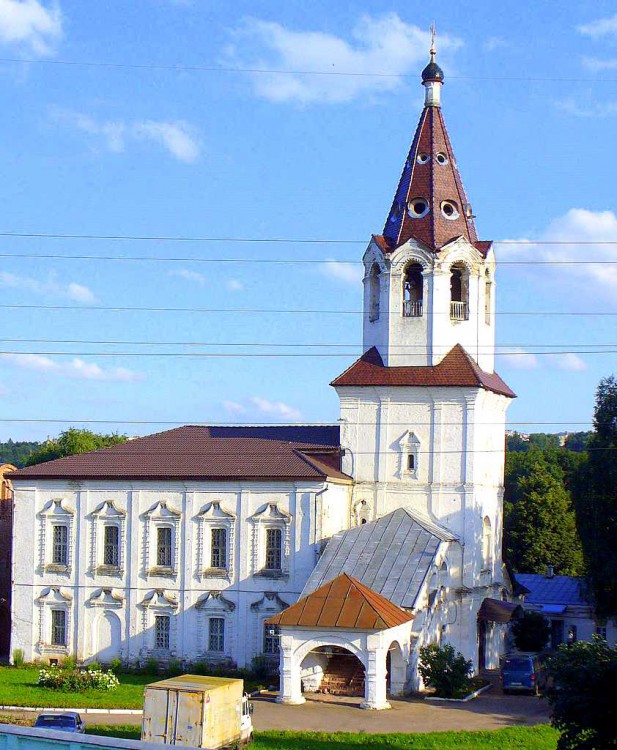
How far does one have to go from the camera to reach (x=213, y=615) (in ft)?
131

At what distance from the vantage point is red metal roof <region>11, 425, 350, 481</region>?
1574 inches

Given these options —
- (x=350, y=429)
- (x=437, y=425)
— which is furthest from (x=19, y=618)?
(x=437, y=425)

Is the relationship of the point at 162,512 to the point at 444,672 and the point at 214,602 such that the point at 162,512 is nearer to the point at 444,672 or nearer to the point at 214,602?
the point at 214,602

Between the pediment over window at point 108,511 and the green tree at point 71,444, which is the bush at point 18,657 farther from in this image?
the green tree at point 71,444

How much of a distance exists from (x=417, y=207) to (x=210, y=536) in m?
14.5

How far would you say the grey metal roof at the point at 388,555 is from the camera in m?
35.7

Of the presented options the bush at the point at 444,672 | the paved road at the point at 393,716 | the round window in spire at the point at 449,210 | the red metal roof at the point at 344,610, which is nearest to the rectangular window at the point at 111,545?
the red metal roof at the point at 344,610

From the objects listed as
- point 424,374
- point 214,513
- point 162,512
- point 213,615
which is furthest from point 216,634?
point 424,374

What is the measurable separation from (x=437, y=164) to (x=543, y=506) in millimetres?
27744

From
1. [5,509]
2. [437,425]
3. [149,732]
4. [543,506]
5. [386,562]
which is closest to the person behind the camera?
[149,732]

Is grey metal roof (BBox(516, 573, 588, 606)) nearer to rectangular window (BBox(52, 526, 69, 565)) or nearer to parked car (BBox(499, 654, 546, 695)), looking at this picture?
parked car (BBox(499, 654, 546, 695))

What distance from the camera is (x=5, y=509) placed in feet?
171

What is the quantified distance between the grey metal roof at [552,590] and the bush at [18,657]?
23.4 metres

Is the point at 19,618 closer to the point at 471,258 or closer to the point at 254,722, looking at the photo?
the point at 254,722
